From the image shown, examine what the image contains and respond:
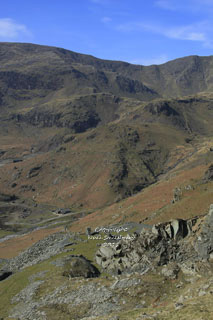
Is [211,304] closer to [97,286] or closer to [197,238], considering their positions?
[197,238]

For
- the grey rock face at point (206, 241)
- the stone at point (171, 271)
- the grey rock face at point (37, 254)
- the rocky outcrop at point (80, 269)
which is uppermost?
the grey rock face at point (206, 241)

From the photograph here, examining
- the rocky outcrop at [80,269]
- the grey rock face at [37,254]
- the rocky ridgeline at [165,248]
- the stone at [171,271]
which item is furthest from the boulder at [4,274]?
the stone at [171,271]

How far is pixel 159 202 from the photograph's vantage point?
8144 cm

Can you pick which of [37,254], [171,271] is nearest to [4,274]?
[37,254]

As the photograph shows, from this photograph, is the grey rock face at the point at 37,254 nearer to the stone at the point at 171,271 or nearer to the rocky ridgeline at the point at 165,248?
the rocky ridgeline at the point at 165,248

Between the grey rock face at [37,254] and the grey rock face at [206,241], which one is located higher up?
the grey rock face at [206,241]

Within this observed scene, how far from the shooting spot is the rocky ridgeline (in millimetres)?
36312

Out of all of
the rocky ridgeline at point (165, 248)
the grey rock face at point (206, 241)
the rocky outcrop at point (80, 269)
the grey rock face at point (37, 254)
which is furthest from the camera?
the grey rock face at point (37, 254)

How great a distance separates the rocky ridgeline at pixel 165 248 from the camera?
3631 cm

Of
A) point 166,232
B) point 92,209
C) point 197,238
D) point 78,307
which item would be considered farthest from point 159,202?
point 92,209

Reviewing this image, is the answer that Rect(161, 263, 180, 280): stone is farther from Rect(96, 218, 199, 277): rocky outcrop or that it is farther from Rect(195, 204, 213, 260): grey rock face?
Rect(195, 204, 213, 260): grey rock face

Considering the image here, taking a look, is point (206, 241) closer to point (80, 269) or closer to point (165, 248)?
point (165, 248)

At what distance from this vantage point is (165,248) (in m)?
41.2

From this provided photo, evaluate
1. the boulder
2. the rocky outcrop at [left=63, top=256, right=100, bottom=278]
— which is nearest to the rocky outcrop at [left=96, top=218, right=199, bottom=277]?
the rocky outcrop at [left=63, top=256, right=100, bottom=278]
